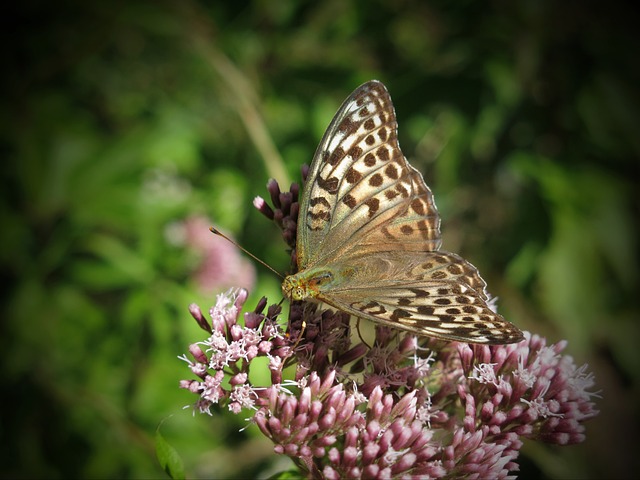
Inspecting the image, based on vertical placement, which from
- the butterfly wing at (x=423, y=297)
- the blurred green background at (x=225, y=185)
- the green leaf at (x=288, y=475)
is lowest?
the green leaf at (x=288, y=475)

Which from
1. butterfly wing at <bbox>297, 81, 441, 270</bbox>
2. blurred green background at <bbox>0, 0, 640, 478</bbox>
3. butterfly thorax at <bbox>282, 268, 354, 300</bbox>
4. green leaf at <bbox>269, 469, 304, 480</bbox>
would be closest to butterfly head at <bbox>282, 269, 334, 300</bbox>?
butterfly thorax at <bbox>282, 268, 354, 300</bbox>

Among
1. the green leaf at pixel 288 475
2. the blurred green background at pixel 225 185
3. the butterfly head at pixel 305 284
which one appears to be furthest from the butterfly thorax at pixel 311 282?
the blurred green background at pixel 225 185

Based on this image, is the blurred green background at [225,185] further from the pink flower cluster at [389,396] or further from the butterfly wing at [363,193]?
the pink flower cluster at [389,396]

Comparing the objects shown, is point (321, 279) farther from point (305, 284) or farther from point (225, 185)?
point (225, 185)

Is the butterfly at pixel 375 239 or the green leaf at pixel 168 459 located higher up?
the butterfly at pixel 375 239

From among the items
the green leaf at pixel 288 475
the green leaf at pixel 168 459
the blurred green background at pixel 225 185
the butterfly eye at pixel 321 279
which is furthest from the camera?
the blurred green background at pixel 225 185

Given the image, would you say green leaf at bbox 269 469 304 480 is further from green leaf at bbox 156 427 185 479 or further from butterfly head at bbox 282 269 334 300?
butterfly head at bbox 282 269 334 300

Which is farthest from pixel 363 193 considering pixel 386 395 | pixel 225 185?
pixel 225 185
